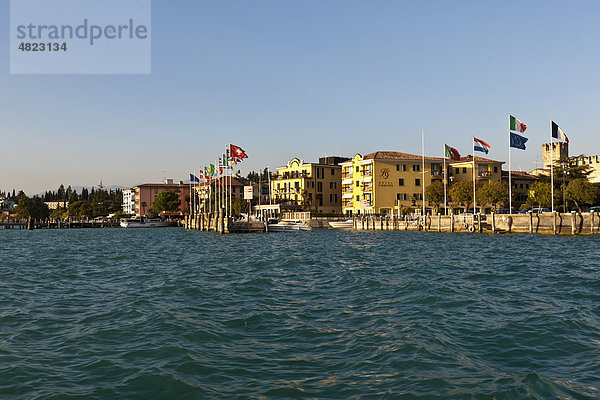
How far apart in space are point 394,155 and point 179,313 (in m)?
88.6

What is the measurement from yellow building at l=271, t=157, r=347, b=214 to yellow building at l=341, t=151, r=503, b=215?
12296 mm

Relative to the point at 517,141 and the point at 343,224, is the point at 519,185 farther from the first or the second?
the point at 517,141

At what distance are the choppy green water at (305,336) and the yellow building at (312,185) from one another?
87.7 metres

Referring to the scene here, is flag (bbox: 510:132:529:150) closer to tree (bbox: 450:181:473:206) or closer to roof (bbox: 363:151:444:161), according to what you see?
tree (bbox: 450:181:473:206)

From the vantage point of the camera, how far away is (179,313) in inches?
560

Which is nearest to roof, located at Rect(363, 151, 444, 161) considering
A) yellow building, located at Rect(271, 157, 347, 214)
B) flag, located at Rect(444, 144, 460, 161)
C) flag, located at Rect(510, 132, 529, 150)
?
yellow building, located at Rect(271, 157, 347, 214)

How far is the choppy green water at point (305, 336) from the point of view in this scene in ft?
27.1

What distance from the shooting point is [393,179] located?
3834 inches

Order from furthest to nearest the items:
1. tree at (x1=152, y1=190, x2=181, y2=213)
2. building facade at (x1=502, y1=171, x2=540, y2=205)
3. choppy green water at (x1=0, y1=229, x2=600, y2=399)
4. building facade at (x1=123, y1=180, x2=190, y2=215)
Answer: building facade at (x1=123, y1=180, x2=190, y2=215) < tree at (x1=152, y1=190, x2=181, y2=213) < building facade at (x1=502, y1=171, x2=540, y2=205) < choppy green water at (x1=0, y1=229, x2=600, y2=399)

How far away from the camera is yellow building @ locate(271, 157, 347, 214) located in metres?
110

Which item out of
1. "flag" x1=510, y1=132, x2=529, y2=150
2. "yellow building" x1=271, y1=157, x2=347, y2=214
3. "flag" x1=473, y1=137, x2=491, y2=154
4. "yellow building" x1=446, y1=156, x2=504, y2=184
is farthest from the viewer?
"yellow building" x1=271, y1=157, x2=347, y2=214

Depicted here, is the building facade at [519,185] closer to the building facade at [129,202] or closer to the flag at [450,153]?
the flag at [450,153]

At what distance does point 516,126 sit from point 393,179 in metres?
45.3

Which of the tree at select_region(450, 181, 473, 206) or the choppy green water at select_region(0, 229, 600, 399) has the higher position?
the tree at select_region(450, 181, 473, 206)
